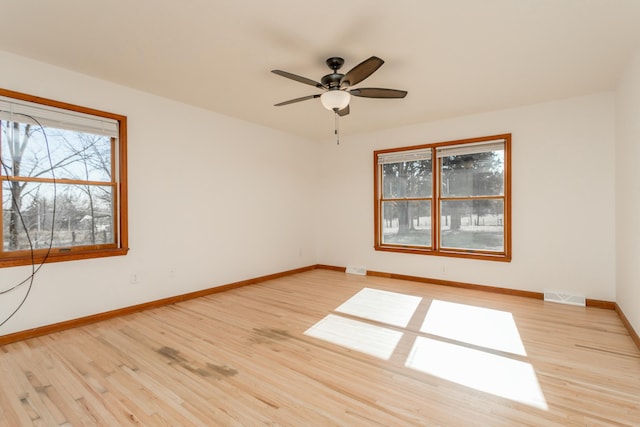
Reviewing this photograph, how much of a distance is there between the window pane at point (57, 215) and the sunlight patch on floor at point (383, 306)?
9.68ft

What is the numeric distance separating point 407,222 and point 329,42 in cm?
353

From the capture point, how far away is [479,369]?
234 centimetres

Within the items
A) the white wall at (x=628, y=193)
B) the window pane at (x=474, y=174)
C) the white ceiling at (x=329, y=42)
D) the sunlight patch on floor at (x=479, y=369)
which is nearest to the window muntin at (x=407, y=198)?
the window pane at (x=474, y=174)

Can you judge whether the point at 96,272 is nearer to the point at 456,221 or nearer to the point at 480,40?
the point at 480,40

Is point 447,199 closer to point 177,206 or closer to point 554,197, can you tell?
point 554,197

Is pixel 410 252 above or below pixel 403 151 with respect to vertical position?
below

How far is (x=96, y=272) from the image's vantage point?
3.35 metres

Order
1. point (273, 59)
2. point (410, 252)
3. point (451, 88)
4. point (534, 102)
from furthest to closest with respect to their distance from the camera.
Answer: point (410, 252), point (534, 102), point (451, 88), point (273, 59)

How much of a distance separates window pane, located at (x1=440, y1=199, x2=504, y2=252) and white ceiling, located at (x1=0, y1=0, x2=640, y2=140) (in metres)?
1.60

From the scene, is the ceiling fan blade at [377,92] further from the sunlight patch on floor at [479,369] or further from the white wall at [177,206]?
the white wall at [177,206]

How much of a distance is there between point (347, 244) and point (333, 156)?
181cm

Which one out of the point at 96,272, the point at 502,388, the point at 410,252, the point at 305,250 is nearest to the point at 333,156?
the point at 305,250

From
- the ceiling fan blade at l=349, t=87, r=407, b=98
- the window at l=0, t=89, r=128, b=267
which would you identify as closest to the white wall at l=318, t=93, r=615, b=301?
the ceiling fan blade at l=349, t=87, r=407, b=98

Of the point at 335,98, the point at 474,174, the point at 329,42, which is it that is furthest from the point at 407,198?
the point at 329,42
